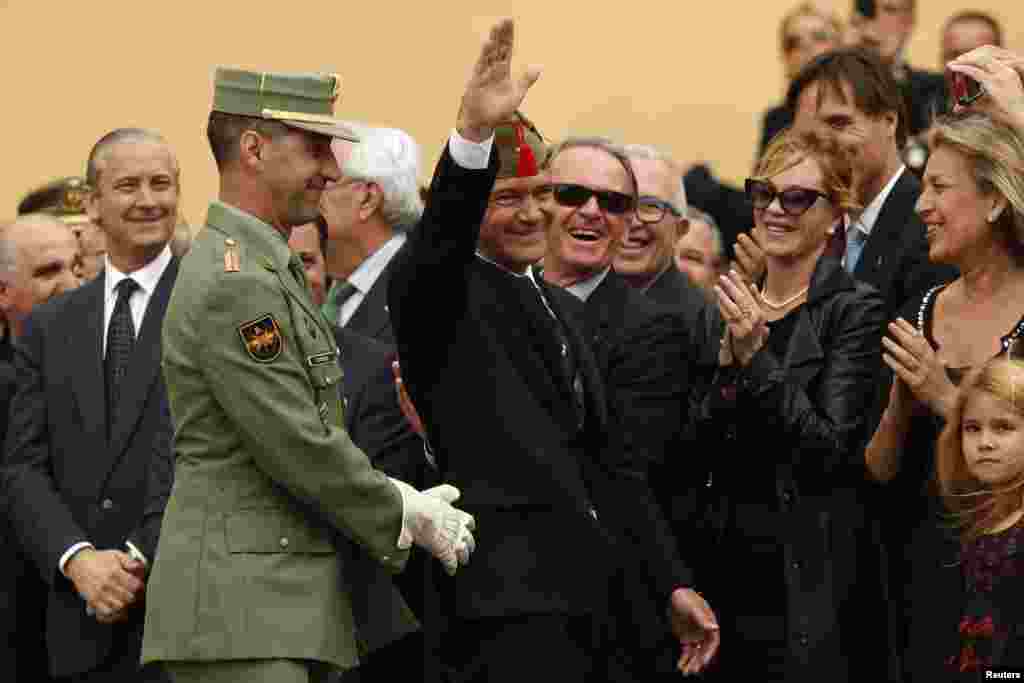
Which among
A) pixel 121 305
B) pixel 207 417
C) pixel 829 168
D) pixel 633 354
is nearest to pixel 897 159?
pixel 829 168

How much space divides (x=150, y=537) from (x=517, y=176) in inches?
66.0

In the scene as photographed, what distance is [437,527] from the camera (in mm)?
5117

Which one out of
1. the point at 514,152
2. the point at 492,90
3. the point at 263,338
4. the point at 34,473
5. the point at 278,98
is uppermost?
the point at 492,90

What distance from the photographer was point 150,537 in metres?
6.59

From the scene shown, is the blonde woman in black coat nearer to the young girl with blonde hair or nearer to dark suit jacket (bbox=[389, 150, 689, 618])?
the young girl with blonde hair

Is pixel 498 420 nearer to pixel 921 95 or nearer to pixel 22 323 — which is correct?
pixel 22 323

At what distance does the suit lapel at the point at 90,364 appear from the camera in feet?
22.5

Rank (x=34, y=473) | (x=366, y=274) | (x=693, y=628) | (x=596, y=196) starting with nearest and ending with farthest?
(x=693, y=628), (x=596, y=196), (x=34, y=473), (x=366, y=274)

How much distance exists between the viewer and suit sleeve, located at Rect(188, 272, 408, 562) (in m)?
5.04

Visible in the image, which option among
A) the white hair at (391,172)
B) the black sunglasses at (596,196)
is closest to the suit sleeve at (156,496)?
the white hair at (391,172)

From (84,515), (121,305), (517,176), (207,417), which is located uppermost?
(517,176)

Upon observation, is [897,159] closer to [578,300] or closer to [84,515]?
[578,300]

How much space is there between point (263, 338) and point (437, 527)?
57cm

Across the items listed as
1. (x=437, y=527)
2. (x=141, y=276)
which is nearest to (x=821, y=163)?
(x=141, y=276)
